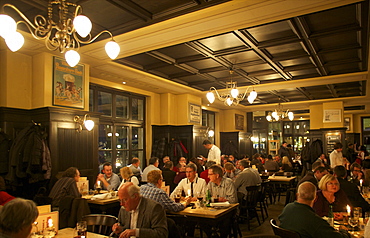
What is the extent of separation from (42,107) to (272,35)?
16.1ft

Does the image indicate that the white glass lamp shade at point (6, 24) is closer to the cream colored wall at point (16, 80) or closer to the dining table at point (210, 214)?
the dining table at point (210, 214)

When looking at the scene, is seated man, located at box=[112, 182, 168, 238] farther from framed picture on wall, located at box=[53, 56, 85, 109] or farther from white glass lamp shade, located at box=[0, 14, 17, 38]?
framed picture on wall, located at box=[53, 56, 85, 109]

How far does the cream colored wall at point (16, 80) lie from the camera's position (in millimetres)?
5844

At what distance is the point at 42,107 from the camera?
19.7 feet

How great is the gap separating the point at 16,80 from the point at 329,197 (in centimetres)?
611

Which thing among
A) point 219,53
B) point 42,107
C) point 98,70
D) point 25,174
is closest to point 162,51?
point 219,53

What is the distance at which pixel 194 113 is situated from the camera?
438 inches

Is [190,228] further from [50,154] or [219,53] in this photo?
[219,53]

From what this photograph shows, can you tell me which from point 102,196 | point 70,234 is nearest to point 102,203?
point 102,196

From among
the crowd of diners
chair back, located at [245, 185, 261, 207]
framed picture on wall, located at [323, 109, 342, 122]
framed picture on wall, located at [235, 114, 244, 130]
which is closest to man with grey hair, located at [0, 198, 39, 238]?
the crowd of diners

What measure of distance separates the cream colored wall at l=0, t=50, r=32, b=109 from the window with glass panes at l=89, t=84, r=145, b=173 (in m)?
2.21

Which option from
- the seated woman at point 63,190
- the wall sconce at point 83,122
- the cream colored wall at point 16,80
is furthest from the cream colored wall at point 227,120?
the seated woman at point 63,190

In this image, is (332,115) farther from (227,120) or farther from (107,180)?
(107,180)

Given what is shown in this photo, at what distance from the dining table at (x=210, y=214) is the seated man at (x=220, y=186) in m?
0.45
